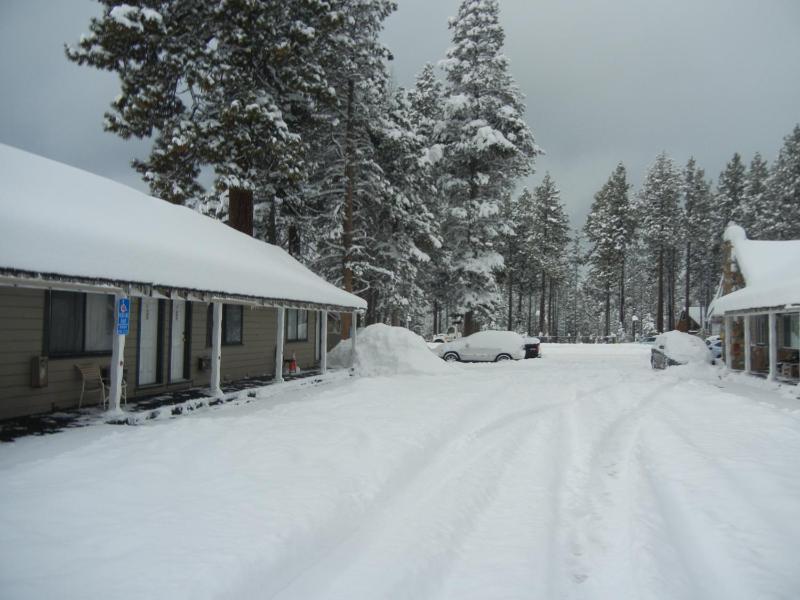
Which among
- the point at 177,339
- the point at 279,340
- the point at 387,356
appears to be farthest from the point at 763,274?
the point at 177,339

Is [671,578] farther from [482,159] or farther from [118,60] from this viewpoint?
[482,159]

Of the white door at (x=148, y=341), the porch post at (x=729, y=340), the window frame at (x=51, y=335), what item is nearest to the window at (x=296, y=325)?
the white door at (x=148, y=341)

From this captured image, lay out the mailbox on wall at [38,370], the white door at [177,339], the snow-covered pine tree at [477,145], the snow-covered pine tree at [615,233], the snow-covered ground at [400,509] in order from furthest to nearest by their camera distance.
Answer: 1. the snow-covered pine tree at [615,233]
2. the snow-covered pine tree at [477,145]
3. the white door at [177,339]
4. the mailbox on wall at [38,370]
5. the snow-covered ground at [400,509]

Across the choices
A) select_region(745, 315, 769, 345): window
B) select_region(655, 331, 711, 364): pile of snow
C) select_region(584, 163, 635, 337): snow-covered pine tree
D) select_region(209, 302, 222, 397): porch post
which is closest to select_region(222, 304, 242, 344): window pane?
select_region(209, 302, 222, 397): porch post

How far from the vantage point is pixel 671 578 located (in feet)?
14.2

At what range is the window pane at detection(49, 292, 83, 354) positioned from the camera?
31.2 ft

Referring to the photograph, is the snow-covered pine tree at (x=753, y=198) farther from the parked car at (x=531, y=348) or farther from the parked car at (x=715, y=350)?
the parked car at (x=531, y=348)

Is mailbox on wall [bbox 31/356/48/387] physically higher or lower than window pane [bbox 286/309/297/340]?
lower

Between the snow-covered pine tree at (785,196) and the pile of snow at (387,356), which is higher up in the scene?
the snow-covered pine tree at (785,196)

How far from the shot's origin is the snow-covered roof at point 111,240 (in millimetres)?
7727

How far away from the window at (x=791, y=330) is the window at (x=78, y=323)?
20.8 metres

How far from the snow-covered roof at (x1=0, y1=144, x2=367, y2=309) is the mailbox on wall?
2.30 meters

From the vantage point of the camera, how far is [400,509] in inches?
228

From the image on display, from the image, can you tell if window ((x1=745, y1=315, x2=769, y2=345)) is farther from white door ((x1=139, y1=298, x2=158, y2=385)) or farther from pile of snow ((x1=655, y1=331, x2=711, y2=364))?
white door ((x1=139, y1=298, x2=158, y2=385))
